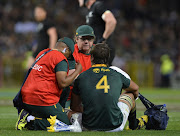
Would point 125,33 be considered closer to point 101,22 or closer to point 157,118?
point 101,22

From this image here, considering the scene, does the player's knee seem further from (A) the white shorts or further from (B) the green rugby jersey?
(B) the green rugby jersey

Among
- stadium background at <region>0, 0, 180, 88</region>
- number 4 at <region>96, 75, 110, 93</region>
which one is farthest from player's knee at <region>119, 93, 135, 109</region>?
stadium background at <region>0, 0, 180, 88</region>

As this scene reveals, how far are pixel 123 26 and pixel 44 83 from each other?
854 inches

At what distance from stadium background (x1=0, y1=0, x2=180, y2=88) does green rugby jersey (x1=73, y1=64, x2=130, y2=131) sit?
15879mm

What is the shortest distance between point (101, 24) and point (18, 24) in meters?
17.4

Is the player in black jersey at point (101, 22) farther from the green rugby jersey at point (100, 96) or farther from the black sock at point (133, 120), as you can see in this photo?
the green rugby jersey at point (100, 96)

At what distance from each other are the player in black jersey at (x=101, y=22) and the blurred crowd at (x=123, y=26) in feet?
45.5

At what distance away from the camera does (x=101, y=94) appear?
5738 millimetres

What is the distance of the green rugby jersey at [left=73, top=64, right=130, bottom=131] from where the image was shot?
5.72 m

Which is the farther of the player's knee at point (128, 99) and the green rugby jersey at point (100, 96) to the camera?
the player's knee at point (128, 99)

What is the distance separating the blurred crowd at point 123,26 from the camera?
24469mm

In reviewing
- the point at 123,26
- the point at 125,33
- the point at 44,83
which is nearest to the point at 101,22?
the point at 44,83

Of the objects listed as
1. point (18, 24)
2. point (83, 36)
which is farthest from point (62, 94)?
point (18, 24)

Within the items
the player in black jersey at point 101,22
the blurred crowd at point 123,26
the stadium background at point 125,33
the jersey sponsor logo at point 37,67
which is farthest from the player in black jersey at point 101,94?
the blurred crowd at point 123,26
